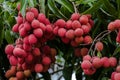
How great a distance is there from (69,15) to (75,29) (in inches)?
4.6

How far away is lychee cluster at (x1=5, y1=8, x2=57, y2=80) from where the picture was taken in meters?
1.05

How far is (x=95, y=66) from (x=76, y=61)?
0.89ft

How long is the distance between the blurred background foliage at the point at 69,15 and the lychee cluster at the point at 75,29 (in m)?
0.04

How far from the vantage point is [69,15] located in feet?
3.84

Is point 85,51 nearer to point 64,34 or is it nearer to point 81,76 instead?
point 64,34

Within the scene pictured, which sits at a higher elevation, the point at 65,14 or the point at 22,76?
the point at 65,14

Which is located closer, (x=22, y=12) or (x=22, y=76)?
(x=22, y=12)

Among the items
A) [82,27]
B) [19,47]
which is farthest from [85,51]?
[19,47]

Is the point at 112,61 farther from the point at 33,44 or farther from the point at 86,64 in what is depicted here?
the point at 33,44

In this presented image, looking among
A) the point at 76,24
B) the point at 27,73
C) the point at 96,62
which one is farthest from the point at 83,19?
the point at 27,73

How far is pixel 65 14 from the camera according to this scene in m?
1.16

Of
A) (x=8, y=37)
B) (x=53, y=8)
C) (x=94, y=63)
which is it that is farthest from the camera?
(x=8, y=37)

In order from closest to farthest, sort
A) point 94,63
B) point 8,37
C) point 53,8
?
point 94,63, point 53,8, point 8,37

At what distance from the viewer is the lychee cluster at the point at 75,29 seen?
105 cm
